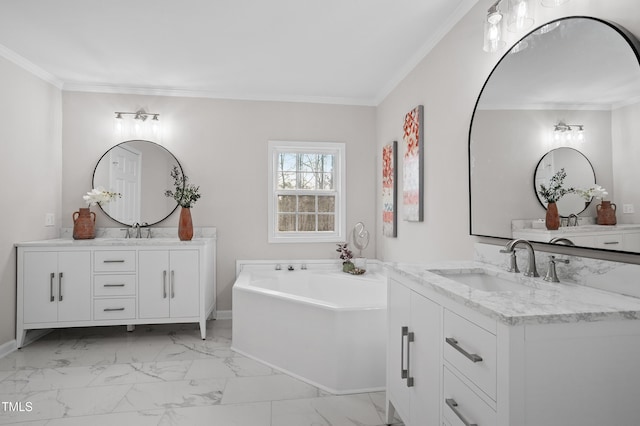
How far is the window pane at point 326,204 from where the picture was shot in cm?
408

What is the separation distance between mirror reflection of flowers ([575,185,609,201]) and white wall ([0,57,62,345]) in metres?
3.85

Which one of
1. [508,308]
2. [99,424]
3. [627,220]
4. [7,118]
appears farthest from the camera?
[7,118]

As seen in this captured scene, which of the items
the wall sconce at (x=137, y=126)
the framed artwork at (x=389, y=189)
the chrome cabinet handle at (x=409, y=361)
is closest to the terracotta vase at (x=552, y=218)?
the chrome cabinet handle at (x=409, y=361)

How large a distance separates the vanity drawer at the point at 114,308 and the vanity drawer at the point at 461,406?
9.17 feet

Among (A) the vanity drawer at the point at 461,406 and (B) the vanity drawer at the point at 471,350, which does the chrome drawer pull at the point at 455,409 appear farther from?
(B) the vanity drawer at the point at 471,350

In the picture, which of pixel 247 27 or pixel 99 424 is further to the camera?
pixel 247 27

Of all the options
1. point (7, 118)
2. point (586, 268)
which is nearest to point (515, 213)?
point (586, 268)

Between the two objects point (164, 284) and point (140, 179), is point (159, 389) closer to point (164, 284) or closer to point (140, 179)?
point (164, 284)

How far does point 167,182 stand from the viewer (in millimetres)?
3729

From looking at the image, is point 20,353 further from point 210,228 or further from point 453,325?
point 453,325

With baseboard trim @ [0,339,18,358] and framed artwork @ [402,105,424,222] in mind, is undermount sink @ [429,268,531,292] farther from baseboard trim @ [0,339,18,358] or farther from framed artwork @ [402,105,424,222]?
baseboard trim @ [0,339,18,358]

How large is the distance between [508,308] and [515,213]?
0.89m

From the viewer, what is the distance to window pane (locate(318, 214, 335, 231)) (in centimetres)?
409

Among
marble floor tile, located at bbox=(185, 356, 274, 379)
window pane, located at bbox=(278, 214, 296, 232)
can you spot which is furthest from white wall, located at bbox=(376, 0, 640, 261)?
marble floor tile, located at bbox=(185, 356, 274, 379)
